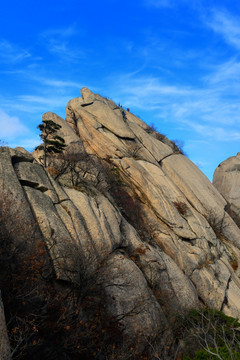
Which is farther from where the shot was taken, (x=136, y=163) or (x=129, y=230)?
(x=136, y=163)

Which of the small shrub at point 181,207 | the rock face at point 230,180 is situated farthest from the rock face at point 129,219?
the rock face at point 230,180

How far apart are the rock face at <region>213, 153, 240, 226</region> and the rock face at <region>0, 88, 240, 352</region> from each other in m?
11.5

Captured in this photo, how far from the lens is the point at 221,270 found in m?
34.6

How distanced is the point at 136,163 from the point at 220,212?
1531cm

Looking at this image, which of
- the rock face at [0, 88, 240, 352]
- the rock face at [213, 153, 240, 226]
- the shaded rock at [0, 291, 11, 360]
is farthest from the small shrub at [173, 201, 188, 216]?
the shaded rock at [0, 291, 11, 360]

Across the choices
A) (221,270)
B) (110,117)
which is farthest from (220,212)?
(110,117)

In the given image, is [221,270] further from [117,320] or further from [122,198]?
[117,320]

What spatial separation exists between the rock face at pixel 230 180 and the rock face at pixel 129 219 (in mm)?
11543

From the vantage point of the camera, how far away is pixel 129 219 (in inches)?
1293

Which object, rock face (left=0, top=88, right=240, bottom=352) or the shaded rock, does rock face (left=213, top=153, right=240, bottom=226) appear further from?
the shaded rock

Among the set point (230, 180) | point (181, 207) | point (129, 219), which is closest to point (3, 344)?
point (129, 219)

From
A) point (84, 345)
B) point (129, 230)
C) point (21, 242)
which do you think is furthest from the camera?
point (129, 230)

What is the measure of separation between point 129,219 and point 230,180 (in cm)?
3810

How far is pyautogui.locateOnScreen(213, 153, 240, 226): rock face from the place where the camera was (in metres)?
59.6
